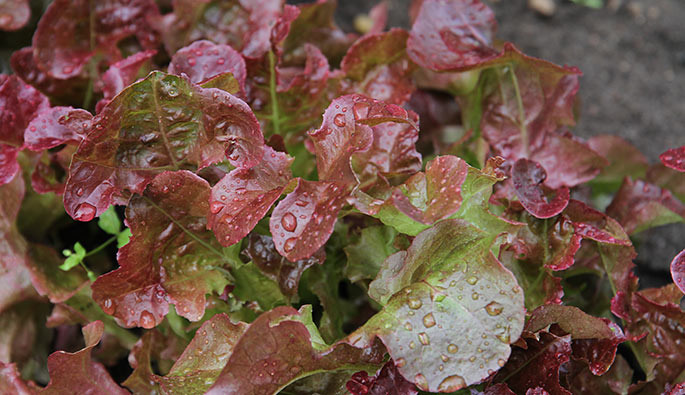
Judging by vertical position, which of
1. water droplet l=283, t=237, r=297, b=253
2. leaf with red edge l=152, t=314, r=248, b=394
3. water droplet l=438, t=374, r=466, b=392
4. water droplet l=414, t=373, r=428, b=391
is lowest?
leaf with red edge l=152, t=314, r=248, b=394

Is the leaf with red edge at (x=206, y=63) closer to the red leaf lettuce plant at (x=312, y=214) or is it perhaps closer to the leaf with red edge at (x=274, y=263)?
the red leaf lettuce plant at (x=312, y=214)

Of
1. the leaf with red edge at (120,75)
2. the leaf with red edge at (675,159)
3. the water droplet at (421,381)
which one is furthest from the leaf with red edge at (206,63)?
the leaf with red edge at (675,159)

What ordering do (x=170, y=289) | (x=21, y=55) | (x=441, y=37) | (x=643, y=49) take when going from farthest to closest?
(x=643, y=49), (x=21, y=55), (x=441, y=37), (x=170, y=289)

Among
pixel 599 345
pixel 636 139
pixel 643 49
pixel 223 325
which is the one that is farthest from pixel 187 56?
pixel 643 49

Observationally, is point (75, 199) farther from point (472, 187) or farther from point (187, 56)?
point (472, 187)

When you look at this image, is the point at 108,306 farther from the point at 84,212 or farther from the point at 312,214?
the point at 312,214

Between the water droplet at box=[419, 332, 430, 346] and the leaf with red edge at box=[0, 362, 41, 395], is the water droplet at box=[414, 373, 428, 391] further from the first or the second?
the leaf with red edge at box=[0, 362, 41, 395]

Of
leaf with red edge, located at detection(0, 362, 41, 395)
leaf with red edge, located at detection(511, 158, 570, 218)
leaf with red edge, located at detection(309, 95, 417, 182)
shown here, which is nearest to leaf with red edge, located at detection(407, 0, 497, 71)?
leaf with red edge, located at detection(511, 158, 570, 218)
